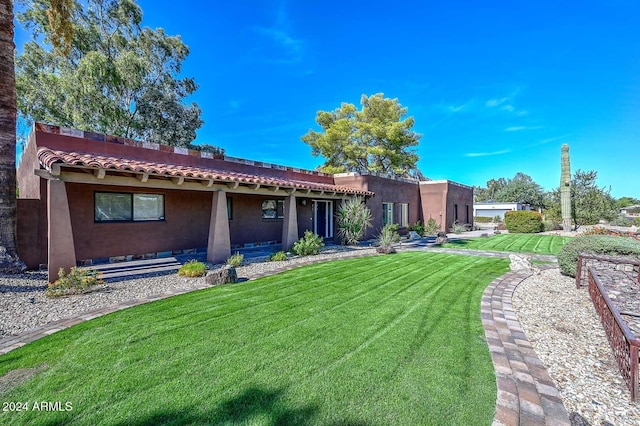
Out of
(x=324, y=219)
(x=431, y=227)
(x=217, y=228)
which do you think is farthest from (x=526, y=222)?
(x=217, y=228)

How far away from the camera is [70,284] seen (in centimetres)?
639

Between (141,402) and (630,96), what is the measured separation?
26.6 m

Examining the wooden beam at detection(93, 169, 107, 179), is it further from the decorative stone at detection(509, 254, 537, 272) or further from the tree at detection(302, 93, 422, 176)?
the tree at detection(302, 93, 422, 176)

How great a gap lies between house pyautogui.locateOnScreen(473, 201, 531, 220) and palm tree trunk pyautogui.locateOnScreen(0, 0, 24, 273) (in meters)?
49.4

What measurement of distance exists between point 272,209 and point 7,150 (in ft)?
31.5

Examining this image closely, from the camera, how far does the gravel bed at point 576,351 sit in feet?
9.87

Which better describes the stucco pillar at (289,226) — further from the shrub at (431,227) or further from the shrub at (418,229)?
the shrub at (431,227)

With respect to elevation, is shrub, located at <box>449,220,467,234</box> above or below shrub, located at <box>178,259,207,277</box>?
above

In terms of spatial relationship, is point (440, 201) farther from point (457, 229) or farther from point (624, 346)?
point (624, 346)

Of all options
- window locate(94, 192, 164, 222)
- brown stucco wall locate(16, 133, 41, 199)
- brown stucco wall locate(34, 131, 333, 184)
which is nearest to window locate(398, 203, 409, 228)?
brown stucco wall locate(34, 131, 333, 184)

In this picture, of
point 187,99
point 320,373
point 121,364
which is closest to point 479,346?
point 320,373

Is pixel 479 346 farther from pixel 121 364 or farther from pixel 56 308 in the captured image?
pixel 56 308

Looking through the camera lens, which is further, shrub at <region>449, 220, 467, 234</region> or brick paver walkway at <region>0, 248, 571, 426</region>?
shrub at <region>449, 220, 467, 234</region>

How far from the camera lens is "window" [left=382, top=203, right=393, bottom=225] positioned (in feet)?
62.0
